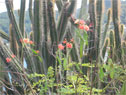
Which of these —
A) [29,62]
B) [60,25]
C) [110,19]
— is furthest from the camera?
[110,19]

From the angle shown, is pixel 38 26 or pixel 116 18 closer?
pixel 38 26

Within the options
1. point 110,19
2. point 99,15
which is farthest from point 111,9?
point 99,15

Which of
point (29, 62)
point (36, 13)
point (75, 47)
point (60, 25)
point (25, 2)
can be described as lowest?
point (29, 62)

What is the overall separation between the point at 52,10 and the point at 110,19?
1.58 meters

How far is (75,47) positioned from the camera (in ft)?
11.0

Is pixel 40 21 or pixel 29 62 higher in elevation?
pixel 40 21

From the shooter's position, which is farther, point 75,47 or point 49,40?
point 75,47

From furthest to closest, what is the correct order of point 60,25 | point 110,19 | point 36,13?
1. point 110,19
2. point 60,25
3. point 36,13

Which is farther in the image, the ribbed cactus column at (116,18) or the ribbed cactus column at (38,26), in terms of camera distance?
the ribbed cactus column at (116,18)

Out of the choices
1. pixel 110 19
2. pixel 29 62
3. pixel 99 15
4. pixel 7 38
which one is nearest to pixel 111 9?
pixel 110 19

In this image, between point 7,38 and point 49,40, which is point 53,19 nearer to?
point 49,40

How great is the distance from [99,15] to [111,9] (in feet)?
1.87

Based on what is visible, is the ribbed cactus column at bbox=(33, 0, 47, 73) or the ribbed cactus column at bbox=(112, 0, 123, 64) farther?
the ribbed cactus column at bbox=(112, 0, 123, 64)

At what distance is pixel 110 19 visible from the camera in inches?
159
